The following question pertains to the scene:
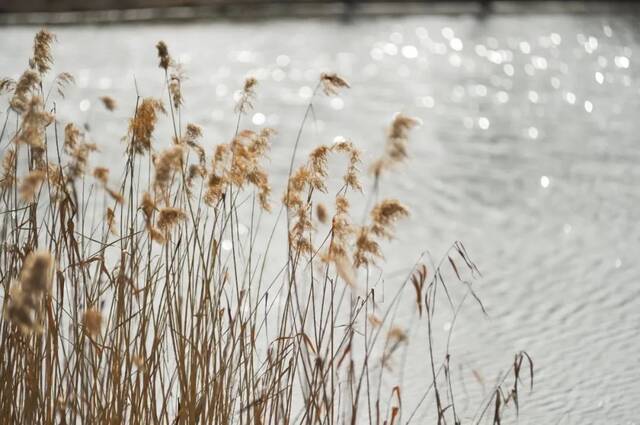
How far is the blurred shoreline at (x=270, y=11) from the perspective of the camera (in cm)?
882

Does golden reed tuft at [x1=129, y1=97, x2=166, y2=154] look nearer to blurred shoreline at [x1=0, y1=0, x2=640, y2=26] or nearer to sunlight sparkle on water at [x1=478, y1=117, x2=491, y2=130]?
sunlight sparkle on water at [x1=478, y1=117, x2=491, y2=130]

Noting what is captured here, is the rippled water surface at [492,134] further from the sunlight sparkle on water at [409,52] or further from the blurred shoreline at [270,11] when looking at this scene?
the blurred shoreline at [270,11]

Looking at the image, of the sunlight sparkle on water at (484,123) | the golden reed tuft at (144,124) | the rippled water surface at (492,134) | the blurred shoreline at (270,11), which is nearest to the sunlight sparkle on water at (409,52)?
the rippled water surface at (492,134)

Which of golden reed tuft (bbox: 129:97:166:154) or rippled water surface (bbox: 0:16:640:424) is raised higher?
rippled water surface (bbox: 0:16:640:424)

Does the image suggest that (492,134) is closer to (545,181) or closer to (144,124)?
(545,181)

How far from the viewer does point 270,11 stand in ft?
29.9

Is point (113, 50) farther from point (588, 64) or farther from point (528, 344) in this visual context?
point (528, 344)

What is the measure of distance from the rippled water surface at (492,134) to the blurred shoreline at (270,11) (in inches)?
10.8

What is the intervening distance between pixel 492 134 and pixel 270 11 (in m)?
4.00

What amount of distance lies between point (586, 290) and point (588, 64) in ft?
12.7

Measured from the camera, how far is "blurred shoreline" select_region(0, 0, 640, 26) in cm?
882

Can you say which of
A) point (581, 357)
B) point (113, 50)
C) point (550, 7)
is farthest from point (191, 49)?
point (581, 357)

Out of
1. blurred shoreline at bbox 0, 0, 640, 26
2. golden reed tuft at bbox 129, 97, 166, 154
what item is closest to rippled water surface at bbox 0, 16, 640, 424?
blurred shoreline at bbox 0, 0, 640, 26

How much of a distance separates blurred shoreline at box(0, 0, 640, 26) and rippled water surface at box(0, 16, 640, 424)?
0.27 metres
